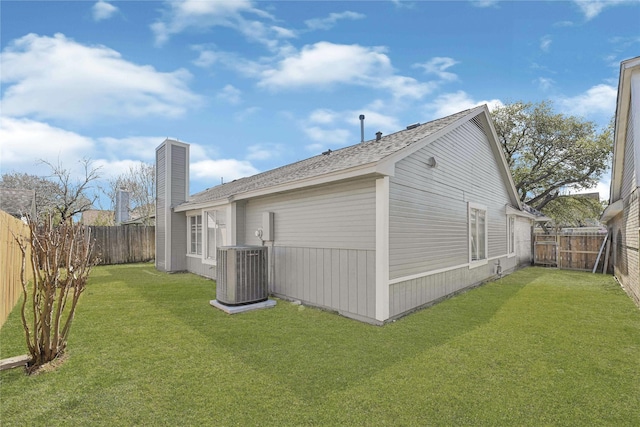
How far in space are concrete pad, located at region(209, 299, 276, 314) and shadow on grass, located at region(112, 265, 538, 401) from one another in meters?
0.12

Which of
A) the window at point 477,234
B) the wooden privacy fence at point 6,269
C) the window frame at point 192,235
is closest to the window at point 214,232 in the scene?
the window frame at point 192,235

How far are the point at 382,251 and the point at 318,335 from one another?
1598mm

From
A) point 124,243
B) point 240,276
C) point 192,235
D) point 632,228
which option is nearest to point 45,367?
point 240,276

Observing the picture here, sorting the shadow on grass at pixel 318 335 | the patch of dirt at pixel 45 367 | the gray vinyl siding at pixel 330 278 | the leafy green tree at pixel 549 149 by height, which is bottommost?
the shadow on grass at pixel 318 335

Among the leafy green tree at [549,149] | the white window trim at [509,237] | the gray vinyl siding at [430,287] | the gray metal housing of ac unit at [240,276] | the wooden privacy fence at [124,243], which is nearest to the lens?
the gray vinyl siding at [430,287]

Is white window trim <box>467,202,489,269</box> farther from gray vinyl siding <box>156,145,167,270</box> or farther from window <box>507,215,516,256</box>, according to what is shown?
gray vinyl siding <box>156,145,167,270</box>

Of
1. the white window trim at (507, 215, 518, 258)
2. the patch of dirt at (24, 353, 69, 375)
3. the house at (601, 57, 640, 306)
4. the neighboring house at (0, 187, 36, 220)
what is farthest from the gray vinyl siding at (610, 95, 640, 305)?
the neighboring house at (0, 187, 36, 220)

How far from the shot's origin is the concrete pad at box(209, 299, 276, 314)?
567 centimetres

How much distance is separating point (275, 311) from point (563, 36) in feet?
40.0

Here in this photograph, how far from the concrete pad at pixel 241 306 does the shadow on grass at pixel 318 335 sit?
122 mm

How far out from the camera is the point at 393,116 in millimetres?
12531

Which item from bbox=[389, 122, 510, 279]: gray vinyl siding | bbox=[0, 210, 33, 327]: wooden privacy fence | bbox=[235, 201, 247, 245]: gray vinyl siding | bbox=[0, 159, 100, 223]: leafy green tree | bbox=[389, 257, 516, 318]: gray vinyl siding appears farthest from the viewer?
bbox=[0, 159, 100, 223]: leafy green tree

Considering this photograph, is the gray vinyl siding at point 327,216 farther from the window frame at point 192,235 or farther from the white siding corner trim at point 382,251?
the window frame at point 192,235

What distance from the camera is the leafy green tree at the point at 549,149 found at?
64.2 ft
